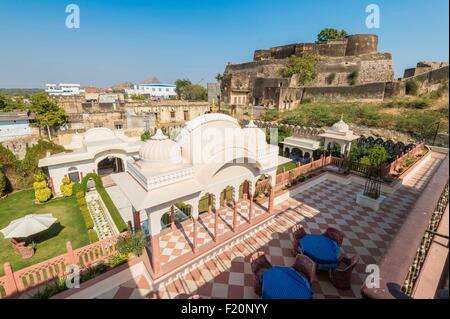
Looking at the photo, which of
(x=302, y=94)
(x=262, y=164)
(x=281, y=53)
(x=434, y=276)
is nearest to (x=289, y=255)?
(x=262, y=164)

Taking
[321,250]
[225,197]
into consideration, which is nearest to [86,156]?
[225,197]

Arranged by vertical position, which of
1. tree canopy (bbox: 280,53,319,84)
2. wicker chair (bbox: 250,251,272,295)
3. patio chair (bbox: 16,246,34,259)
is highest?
tree canopy (bbox: 280,53,319,84)

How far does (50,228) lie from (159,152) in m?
8.10

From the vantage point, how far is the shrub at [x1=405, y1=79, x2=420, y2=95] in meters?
29.8

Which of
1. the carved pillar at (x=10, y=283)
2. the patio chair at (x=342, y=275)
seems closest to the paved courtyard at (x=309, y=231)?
the patio chair at (x=342, y=275)

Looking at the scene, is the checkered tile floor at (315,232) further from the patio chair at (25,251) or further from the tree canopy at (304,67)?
the tree canopy at (304,67)

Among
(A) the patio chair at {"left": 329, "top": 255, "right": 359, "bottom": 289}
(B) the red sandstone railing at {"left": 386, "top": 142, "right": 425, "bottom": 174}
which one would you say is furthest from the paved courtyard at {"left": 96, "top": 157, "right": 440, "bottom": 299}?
(B) the red sandstone railing at {"left": 386, "top": 142, "right": 425, "bottom": 174}

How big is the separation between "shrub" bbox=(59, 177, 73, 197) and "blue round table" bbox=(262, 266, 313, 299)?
43.3ft

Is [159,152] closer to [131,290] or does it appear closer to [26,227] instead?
[131,290]

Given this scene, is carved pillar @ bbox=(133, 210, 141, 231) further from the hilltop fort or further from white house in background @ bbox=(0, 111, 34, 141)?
the hilltop fort

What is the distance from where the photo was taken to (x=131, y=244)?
23.5 feet

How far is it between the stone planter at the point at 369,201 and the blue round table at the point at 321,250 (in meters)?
4.85

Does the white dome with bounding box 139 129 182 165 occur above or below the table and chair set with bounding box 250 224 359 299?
above

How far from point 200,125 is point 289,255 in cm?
556
